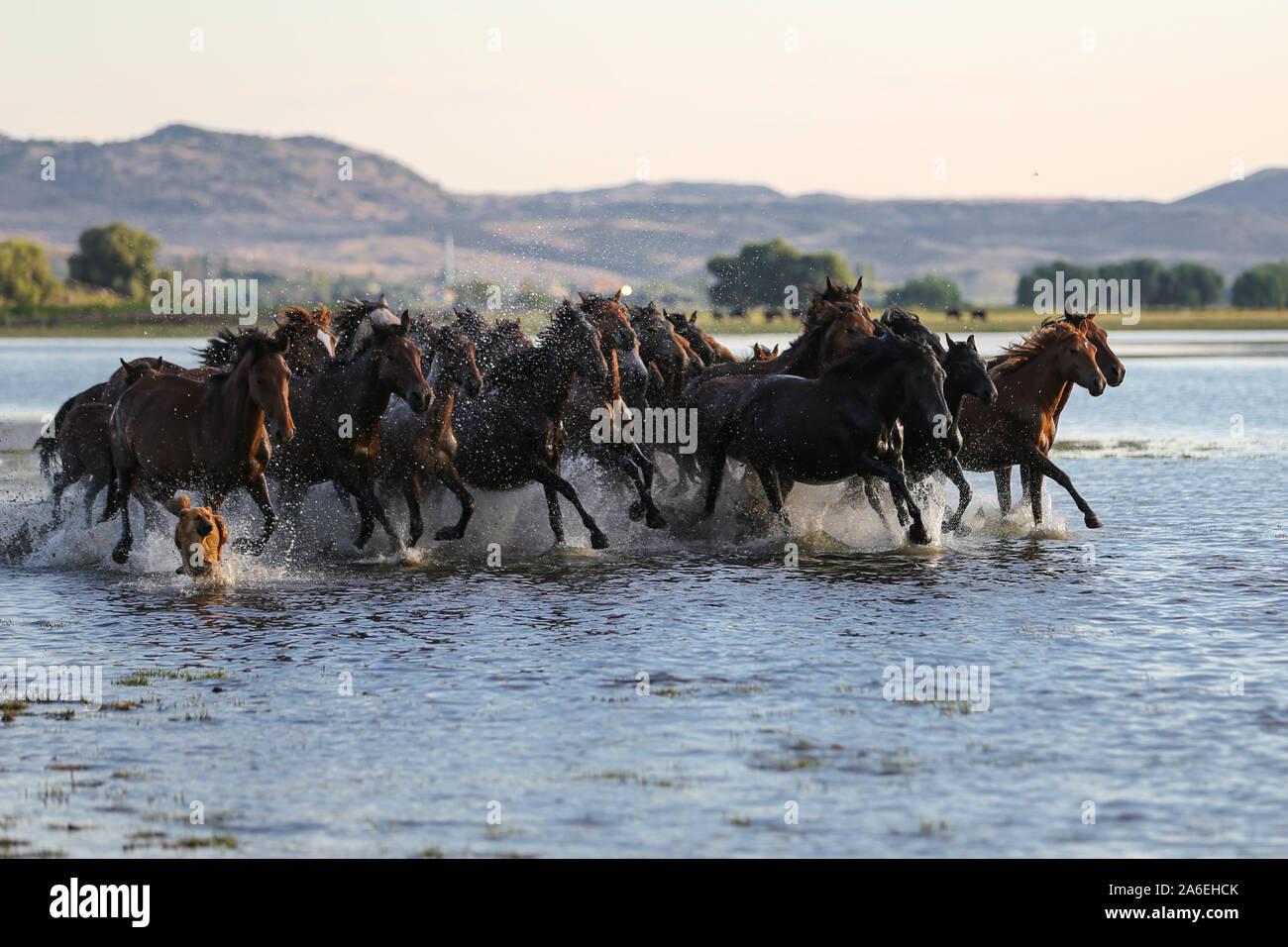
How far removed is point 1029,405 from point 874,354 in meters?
2.36

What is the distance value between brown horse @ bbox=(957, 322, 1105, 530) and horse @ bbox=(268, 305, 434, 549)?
233 inches

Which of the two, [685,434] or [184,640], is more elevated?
[685,434]

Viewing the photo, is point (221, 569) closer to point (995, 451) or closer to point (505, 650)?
point (505, 650)

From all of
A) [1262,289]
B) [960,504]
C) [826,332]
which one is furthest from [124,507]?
[1262,289]

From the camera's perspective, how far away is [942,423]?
15188 millimetres

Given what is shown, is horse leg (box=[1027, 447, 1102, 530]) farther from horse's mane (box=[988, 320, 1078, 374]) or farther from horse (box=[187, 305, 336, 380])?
horse (box=[187, 305, 336, 380])

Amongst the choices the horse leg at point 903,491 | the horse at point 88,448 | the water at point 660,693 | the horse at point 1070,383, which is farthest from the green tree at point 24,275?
the horse leg at point 903,491

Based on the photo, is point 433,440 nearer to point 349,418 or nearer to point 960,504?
point 349,418

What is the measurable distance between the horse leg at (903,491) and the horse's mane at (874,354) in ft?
2.85

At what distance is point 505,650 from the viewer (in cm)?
1143

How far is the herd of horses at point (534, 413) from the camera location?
14.7m

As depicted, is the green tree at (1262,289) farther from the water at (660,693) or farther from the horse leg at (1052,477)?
the horse leg at (1052,477)
